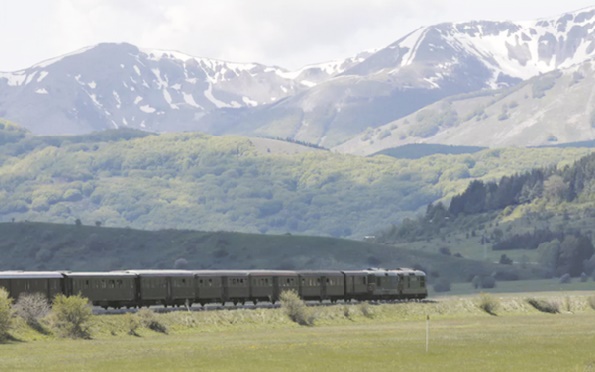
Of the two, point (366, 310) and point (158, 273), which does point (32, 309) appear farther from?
point (366, 310)

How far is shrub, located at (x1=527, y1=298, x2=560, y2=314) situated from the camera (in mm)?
136125

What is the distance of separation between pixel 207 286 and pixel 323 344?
25998 mm

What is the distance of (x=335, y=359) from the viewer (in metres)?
74.3

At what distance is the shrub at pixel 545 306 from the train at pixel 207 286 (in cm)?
1273

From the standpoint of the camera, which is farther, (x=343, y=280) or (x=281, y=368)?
(x=343, y=280)

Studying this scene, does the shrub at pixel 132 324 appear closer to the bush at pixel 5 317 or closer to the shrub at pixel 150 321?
the shrub at pixel 150 321

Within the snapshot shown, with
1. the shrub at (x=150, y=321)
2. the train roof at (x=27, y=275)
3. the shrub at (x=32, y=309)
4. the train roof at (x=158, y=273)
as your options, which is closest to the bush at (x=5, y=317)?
the shrub at (x=32, y=309)

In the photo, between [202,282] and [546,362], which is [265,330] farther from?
[546,362]

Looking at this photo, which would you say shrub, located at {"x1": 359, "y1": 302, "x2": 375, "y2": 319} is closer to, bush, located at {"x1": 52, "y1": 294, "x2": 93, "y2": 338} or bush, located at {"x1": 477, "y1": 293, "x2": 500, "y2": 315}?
bush, located at {"x1": 477, "y1": 293, "x2": 500, "y2": 315}

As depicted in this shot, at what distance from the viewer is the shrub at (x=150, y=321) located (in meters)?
93.5

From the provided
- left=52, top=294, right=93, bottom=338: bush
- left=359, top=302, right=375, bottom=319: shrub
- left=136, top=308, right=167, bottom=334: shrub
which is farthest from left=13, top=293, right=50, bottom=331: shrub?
left=359, top=302, right=375, bottom=319: shrub

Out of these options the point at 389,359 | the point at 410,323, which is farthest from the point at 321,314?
the point at 389,359

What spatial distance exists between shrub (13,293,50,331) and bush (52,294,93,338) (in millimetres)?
1760

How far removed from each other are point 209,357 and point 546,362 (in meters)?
20.2
